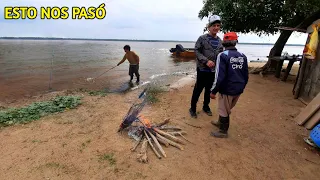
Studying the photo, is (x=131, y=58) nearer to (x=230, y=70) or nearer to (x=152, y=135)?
(x=152, y=135)

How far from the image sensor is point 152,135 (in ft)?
14.4

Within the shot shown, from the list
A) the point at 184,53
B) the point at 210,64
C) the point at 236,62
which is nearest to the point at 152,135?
the point at 210,64

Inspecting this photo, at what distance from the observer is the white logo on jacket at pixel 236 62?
13.2 feet

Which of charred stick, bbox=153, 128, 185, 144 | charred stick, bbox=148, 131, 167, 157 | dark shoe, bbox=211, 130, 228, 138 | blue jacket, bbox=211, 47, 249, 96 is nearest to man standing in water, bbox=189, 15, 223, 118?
blue jacket, bbox=211, 47, 249, 96

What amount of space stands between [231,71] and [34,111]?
510 cm

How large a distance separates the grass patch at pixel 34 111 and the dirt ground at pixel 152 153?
1.25 ft

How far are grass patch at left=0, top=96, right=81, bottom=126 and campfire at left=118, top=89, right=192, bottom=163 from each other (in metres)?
2.49

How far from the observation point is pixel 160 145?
165 inches

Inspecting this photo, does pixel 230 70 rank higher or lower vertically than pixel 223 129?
higher

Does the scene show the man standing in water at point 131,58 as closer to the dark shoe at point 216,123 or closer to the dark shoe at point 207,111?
the dark shoe at point 207,111

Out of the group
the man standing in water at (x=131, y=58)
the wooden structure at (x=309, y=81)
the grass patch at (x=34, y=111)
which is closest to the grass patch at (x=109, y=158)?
the grass patch at (x=34, y=111)

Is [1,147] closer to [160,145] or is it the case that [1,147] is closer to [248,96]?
[160,145]

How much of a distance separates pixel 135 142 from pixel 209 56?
239cm

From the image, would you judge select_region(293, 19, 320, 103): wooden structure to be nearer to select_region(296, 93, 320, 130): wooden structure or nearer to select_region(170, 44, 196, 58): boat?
select_region(296, 93, 320, 130): wooden structure
